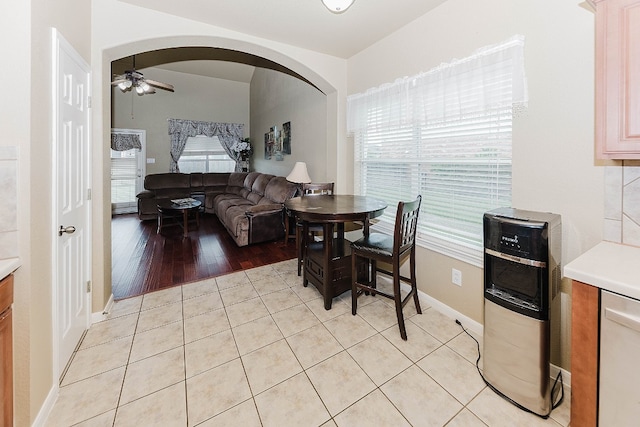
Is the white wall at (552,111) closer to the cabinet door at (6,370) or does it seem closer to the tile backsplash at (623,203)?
the tile backsplash at (623,203)

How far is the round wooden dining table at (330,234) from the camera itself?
2132 millimetres

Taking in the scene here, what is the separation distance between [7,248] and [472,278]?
2691 millimetres

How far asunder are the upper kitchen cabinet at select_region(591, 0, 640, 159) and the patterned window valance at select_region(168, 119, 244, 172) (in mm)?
7885

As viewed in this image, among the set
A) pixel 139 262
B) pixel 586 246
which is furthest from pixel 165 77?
pixel 586 246

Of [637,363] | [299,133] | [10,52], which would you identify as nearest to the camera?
[637,363]

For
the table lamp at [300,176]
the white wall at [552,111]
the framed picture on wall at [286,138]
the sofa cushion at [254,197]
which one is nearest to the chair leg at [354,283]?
the white wall at [552,111]

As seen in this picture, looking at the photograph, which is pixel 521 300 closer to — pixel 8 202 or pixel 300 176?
pixel 8 202

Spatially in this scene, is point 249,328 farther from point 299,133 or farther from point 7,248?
point 299,133

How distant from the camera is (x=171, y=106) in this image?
24.4ft

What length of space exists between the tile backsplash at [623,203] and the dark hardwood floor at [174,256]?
311 cm

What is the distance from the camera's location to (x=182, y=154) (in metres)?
7.70

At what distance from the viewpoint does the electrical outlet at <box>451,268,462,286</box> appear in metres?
2.22

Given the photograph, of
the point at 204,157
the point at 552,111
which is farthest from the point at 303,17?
the point at 204,157

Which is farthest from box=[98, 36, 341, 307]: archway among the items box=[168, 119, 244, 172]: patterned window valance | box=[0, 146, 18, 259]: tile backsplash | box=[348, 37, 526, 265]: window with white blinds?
box=[168, 119, 244, 172]: patterned window valance
